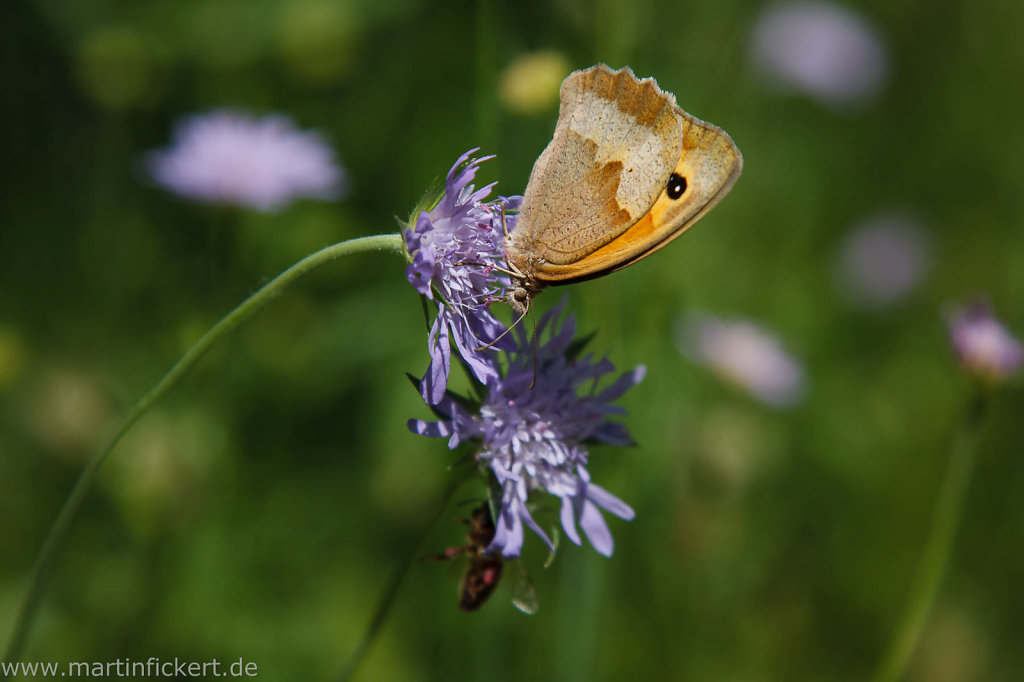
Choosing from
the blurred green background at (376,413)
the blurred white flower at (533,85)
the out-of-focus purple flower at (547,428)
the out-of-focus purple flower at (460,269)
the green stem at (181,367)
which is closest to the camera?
the green stem at (181,367)

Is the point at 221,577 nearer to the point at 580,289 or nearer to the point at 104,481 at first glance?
the point at 104,481

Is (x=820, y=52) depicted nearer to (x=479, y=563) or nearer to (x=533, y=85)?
(x=533, y=85)

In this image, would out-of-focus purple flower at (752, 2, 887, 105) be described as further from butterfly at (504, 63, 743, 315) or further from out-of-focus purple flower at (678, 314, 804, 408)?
butterfly at (504, 63, 743, 315)

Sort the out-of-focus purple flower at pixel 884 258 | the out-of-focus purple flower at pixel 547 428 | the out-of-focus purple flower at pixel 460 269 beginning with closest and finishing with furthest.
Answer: the out-of-focus purple flower at pixel 460 269
the out-of-focus purple flower at pixel 547 428
the out-of-focus purple flower at pixel 884 258

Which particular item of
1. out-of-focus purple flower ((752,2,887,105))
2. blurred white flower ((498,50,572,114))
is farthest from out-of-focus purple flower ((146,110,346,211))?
out-of-focus purple flower ((752,2,887,105))

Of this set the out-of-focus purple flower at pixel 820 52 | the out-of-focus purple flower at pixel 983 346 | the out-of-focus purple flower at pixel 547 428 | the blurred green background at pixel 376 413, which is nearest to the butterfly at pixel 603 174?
the out-of-focus purple flower at pixel 547 428

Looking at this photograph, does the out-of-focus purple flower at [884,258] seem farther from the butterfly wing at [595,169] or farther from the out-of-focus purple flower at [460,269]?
the out-of-focus purple flower at [460,269]

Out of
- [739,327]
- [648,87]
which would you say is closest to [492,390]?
[648,87]
